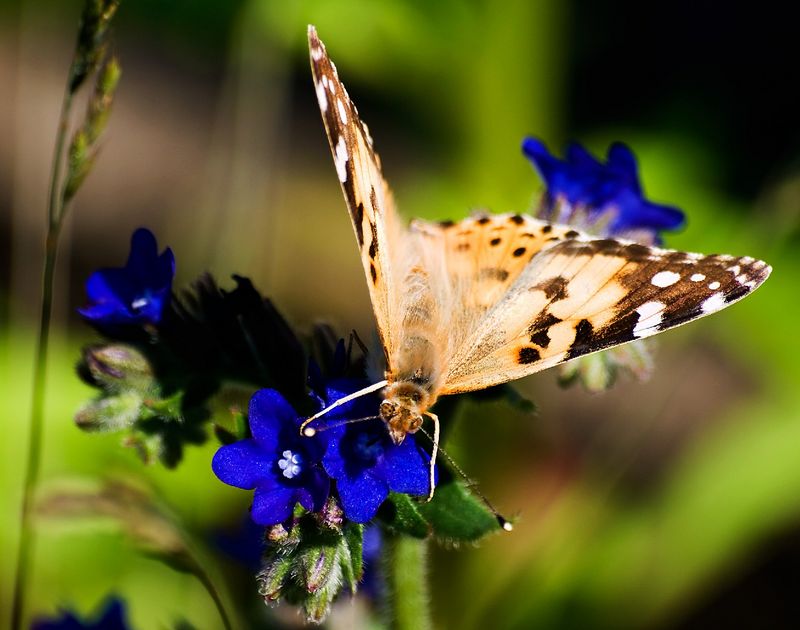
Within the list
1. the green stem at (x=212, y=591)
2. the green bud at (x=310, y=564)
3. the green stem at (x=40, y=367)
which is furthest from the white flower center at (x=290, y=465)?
the green stem at (x=40, y=367)

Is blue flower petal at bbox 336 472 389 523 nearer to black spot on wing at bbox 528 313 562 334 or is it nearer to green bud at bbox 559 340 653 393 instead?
black spot on wing at bbox 528 313 562 334

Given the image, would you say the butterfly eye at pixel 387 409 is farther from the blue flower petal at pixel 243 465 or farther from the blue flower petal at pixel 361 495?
the blue flower petal at pixel 243 465

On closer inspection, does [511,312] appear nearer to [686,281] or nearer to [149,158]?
[686,281]

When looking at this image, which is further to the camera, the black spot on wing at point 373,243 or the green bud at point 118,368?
the green bud at point 118,368

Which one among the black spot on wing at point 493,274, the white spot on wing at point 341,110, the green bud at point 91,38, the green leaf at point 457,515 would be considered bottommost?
the green leaf at point 457,515

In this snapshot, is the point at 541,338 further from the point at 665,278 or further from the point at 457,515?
the point at 457,515

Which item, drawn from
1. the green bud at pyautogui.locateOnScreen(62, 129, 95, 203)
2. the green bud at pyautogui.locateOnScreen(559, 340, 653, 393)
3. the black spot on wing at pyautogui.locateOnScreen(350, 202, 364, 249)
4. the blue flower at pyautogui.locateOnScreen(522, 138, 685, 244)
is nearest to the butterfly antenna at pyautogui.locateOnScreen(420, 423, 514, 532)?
the black spot on wing at pyautogui.locateOnScreen(350, 202, 364, 249)

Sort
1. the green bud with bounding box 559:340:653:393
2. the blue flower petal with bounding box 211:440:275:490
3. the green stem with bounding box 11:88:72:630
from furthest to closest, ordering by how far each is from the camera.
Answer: the green bud with bounding box 559:340:653:393 < the green stem with bounding box 11:88:72:630 < the blue flower petal with bounding box 211:440:275:490
